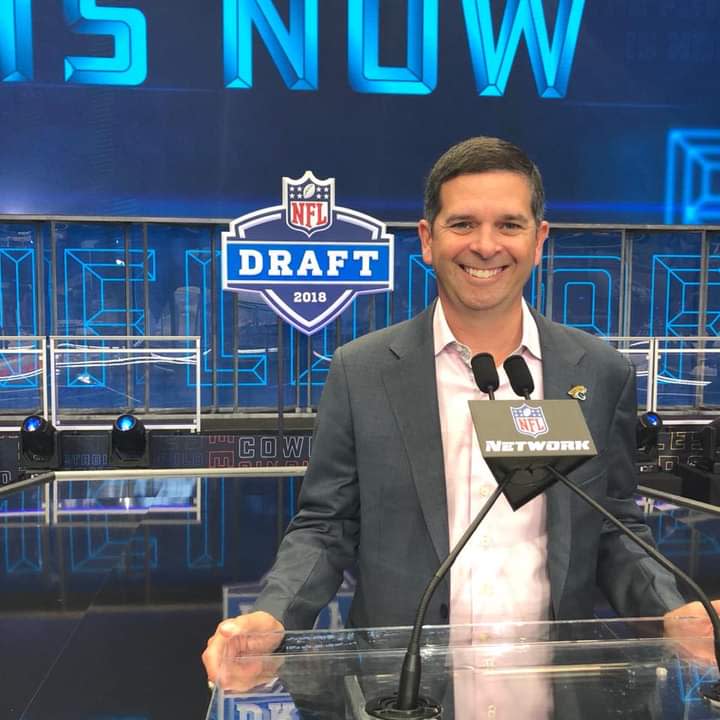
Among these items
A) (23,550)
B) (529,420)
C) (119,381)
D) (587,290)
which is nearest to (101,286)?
(119,381)

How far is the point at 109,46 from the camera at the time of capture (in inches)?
271

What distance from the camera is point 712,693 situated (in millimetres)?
780

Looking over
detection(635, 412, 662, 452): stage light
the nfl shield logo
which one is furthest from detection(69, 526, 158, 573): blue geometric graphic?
detection(635, 412, 662, 452): stage light

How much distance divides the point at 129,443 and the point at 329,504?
14.9 ft

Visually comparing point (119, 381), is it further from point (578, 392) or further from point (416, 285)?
point (578, 392)

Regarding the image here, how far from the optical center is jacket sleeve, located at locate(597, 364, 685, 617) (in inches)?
46.2

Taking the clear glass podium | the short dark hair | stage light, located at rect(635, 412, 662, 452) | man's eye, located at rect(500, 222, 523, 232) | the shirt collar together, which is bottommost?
stage light, located at rect(635, 412, 662, 452)

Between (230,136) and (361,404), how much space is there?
6.38 metres

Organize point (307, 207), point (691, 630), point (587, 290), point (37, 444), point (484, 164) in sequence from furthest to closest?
point (587, 290)
point (37, 444)
point (307, 207)
point (484, 164)
point (691, 630)

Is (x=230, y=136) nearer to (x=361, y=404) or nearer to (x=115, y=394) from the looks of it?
(x=115, y=394)

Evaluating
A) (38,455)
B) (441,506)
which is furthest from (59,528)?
(441,506)

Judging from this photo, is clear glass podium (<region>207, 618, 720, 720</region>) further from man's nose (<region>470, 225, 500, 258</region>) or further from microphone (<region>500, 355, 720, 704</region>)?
man's nose (<region>470, 225, 500, 258</region>)

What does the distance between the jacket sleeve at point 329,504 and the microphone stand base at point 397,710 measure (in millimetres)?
395

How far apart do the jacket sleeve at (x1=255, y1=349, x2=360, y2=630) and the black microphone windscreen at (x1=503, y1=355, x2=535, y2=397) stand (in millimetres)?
357
